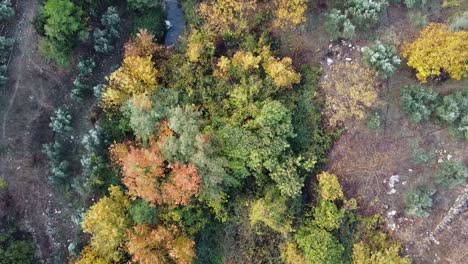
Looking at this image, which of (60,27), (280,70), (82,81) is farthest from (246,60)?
(60,27)

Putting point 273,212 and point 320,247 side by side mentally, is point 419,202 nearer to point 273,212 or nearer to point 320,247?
point 320,247

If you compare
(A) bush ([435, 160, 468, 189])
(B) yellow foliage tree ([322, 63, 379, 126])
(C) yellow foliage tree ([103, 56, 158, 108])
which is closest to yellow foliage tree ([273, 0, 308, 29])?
(B) yellow foliage tree ([322, 63, 379, 126])

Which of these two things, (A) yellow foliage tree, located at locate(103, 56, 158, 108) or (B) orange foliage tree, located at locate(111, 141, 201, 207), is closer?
(B) orange foliage tree, located at locate(111, 141, 201, 207)

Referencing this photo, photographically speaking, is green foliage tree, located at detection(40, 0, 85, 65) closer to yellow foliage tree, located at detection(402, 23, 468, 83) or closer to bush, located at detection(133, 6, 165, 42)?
bush, located at detection(133, 6, 165, 42)

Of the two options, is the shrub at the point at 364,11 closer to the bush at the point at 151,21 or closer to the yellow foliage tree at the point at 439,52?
the yellow foliage tree at the point at 439,52

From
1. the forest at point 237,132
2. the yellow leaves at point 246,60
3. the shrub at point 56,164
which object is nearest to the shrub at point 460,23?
the forest at point 237,132

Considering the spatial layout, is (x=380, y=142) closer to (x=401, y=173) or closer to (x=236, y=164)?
(x=401, y=173)

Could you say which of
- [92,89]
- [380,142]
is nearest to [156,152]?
[92,89]
